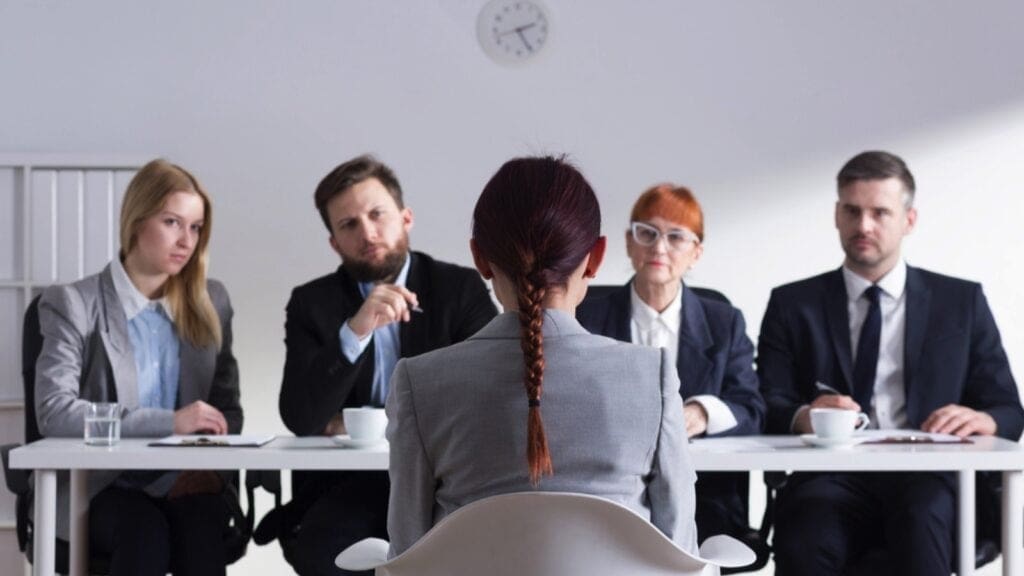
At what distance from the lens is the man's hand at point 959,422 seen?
11.0 feet

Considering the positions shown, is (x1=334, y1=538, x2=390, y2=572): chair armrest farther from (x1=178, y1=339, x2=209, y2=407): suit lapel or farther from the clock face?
the clock face

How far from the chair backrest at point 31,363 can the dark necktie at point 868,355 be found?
220 cm

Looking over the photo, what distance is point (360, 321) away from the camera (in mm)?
3410

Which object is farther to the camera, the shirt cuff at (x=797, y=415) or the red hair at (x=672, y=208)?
the red hair at (x=672, y=208)

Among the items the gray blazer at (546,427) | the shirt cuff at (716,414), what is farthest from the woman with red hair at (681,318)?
the gray blazer at (546,427)

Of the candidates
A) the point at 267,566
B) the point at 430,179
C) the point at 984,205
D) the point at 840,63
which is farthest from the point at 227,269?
the point at 984,205

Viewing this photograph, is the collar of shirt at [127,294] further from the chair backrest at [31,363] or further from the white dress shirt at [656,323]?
the white dress shirt at [656,323]

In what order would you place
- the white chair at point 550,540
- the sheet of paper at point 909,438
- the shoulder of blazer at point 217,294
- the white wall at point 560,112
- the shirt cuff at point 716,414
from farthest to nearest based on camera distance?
the white wall at point 560,112 < the shoulder of blazer at point 217,294 < the shirt cuff at point 716,414 < the sheet of paper at point 909,438 < the white chair at point 550,540

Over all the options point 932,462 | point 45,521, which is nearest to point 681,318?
point 932,462

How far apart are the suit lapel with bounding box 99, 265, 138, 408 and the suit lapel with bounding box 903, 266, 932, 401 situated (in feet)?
6.85

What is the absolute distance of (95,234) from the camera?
15.7ft

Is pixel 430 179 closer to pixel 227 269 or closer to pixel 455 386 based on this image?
pixel 227 269

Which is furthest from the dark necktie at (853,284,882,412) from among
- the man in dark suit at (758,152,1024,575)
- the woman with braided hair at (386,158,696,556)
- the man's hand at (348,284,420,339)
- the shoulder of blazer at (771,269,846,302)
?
the woman with braided hair at (386,158,696,556)

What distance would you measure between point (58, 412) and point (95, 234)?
1538 mm
